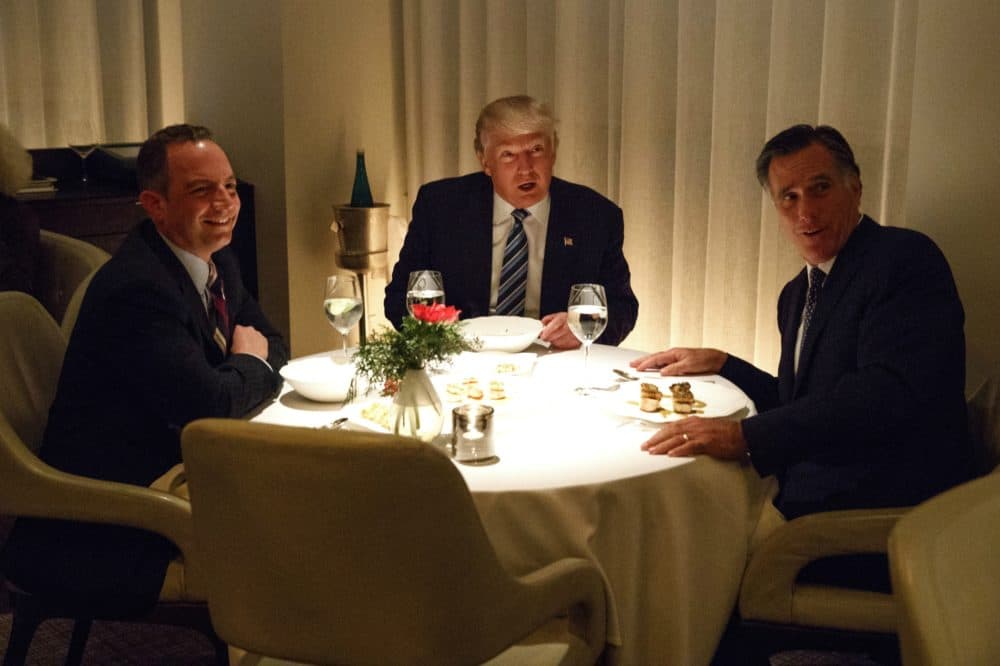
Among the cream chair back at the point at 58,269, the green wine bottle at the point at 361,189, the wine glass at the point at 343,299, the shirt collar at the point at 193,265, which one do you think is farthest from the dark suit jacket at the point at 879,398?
the green wine bottle at the point at 361,189

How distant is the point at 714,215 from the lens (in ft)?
13.7

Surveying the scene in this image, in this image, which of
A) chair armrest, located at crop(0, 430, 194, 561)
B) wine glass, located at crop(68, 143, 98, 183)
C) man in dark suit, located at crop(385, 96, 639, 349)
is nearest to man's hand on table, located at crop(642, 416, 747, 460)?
chair armrest, located at crop(0, 430, 194, 561)

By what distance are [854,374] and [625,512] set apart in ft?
1.96

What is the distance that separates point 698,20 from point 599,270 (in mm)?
1117

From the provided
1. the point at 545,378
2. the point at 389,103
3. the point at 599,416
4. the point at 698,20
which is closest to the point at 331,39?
the point at 389,103

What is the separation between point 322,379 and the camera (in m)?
2.52

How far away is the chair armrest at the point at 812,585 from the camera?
2.21 metres

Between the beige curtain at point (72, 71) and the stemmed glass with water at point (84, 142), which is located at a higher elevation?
the beige curtain at point (72, 71)

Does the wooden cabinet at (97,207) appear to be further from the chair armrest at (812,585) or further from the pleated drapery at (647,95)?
the chair armrest at (812,585)

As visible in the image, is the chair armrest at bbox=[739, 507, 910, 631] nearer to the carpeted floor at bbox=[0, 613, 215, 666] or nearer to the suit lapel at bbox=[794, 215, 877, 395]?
the suit lapel at bbox=[794, 215, 877, 395]

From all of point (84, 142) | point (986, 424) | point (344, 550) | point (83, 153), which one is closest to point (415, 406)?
point (344, 550)

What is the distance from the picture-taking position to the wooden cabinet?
14.5 ft

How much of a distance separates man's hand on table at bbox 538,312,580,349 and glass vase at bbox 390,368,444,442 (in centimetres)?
88

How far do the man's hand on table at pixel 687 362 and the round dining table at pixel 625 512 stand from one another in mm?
332
